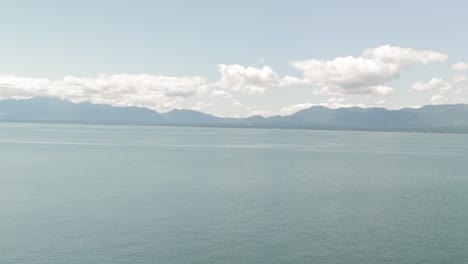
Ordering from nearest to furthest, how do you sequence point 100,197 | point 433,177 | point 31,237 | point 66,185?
point 31,237 < point 100,197 < point 66,185 < point 433,177

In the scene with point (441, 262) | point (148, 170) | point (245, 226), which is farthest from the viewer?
point (148, 170)

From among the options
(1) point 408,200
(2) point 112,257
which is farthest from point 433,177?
(2) point 112,257

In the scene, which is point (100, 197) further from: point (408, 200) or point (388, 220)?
point (408, 200)

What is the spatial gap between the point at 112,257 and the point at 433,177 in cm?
9588

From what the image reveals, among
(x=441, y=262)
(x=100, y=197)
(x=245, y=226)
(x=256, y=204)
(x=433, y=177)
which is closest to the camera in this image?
(x=441, y=262)

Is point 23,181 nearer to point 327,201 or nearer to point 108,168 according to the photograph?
point 108,168

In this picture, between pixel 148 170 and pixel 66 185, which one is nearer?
pixel 66 185

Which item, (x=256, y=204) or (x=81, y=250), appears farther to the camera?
(x=256, y=204)

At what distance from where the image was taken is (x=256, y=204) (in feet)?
243

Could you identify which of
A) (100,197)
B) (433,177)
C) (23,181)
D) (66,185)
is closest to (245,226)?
(100,197)

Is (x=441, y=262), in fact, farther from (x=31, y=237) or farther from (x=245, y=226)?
(x=31, y=237)

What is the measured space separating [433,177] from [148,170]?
3278 inches

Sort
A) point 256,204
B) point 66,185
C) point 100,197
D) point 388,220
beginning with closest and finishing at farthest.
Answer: point 388,220 → point 256,204 → point 100,197 → point 66,185

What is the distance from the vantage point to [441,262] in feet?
155
